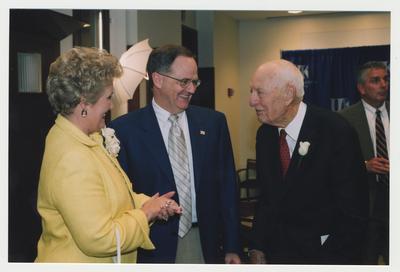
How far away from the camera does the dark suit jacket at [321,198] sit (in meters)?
1.80

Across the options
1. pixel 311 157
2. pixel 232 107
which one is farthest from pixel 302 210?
pixel 232 107

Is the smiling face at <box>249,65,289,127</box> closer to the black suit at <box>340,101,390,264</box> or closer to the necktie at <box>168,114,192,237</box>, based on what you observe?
the necktie at <box>168,114,192,237</box>

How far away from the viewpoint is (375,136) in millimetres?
2711

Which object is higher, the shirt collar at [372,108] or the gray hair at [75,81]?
the gray hair at [75,81]

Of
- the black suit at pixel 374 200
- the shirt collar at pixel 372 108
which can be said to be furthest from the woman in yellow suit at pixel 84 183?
the shirt collar at pixel 372 108

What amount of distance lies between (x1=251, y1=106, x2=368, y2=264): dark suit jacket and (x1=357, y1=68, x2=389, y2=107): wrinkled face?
1.08 meters

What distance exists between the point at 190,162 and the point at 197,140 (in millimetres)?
98

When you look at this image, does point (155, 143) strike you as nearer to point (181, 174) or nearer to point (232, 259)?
point (181, 174)

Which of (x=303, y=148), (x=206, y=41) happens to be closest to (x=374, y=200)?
(x=303, y=148)

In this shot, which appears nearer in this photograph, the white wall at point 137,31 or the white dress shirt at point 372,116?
the white dress shirt at point 372,116

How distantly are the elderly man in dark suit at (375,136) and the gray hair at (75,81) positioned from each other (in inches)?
64.3

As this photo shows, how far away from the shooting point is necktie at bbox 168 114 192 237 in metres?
1.95

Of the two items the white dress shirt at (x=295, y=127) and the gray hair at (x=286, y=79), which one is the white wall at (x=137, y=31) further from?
the white dress shirt at (x=295, y=127)

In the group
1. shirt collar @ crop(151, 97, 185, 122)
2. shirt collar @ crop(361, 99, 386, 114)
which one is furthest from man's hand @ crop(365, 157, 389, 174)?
shirt collar @ crop(151, 97, 185, 122)
